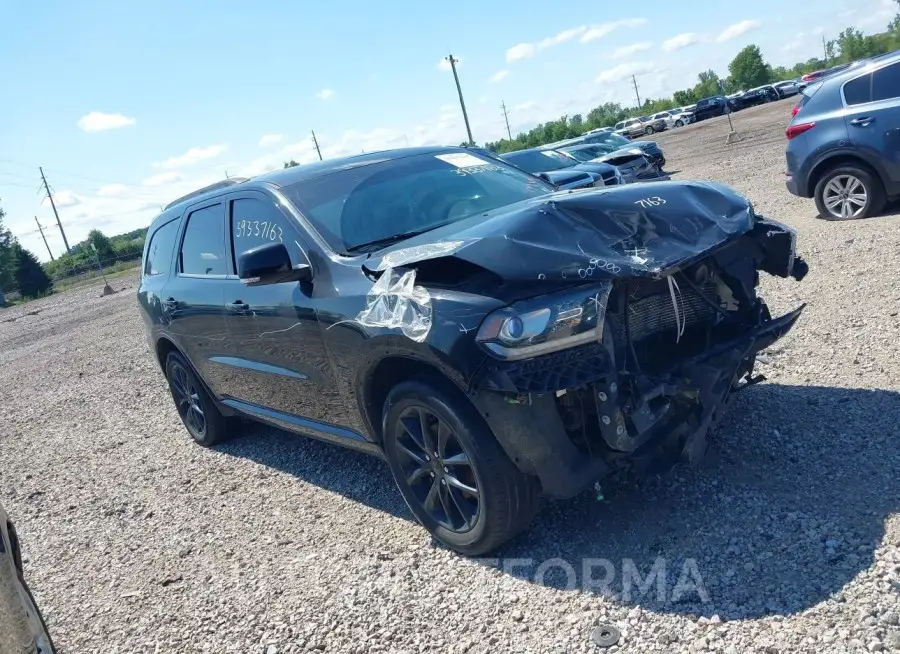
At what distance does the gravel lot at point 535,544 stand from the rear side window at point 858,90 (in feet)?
8.22

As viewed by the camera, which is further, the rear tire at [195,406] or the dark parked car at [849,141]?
the dark parked car at [849,141]

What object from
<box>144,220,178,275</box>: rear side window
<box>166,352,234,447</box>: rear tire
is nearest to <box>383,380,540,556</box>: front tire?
<box>166,352,234,447</box>: rear tire

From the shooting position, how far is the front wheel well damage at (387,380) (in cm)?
341

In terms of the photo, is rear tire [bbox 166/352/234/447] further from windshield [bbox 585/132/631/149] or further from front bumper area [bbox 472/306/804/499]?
windshield [bbox 585/132/631/149]

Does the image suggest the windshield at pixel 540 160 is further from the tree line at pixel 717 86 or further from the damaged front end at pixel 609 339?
the tree line at pixel 717 86

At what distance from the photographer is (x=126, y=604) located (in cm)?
413

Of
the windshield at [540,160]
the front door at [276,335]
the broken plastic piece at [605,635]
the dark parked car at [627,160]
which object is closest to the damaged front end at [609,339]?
the broken plastic piece at [605,635]

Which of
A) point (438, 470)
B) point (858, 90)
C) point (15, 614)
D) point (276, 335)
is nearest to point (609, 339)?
point (438, 470)

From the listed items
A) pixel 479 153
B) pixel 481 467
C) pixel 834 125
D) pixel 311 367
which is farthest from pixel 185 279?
pixel 834 125

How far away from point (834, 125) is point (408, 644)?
7.70 meters

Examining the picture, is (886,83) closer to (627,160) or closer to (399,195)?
(399,195)

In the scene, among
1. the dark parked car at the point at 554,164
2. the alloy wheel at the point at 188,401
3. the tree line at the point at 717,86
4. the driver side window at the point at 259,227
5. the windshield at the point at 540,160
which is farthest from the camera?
the tree line at the point at 717,86

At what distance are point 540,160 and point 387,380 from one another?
41.1 feet

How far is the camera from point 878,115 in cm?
803
